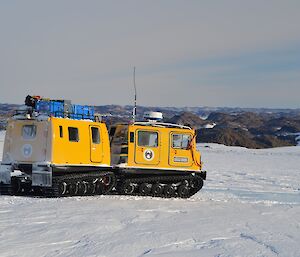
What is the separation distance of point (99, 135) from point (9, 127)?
2.42 m

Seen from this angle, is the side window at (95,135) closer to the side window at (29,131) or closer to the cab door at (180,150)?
the side window at (29,131)

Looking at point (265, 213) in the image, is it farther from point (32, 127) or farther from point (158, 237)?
point (32, 127)

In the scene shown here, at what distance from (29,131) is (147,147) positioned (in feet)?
10.8

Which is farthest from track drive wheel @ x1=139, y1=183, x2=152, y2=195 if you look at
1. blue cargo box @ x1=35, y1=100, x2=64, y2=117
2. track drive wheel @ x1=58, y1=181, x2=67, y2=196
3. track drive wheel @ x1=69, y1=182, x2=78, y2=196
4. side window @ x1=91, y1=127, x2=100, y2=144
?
blue cargo box @ x1=35, y1=100, x2=64, y2=117

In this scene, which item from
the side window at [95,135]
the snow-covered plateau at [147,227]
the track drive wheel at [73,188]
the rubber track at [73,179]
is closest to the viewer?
the snow-covered plateau at [147,227]

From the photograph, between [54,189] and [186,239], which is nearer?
[186,239]

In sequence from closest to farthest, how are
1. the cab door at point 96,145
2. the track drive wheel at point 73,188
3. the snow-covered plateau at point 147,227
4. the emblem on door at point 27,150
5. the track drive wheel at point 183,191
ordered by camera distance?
the snow-covered plateau at point 147,227 → the track drive wheel at point 73,188 → the emblem on door at point 27,150 → the cab door at point 96,145 → the track drive wheel at point 183,191

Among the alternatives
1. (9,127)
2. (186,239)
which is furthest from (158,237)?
(9,127)

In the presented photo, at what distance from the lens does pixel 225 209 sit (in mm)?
11930

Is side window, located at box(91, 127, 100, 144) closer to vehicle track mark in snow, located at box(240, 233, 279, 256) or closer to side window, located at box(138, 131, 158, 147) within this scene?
side window, located at box(138, 131, 158, 147)

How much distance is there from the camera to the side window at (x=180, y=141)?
47.3 feet

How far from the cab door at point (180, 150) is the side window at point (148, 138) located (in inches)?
20.9

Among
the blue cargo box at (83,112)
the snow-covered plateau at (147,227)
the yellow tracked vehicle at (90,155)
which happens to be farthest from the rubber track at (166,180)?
the blue cargo box at (83,112)

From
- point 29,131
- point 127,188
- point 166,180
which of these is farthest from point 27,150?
point 166,180
